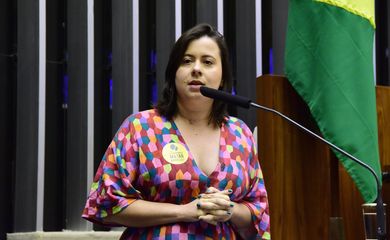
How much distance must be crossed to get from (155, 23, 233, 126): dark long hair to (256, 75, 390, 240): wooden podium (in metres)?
0.66

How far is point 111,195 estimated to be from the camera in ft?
5.28

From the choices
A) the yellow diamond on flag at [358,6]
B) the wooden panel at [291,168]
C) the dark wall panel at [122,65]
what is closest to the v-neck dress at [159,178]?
the wooden panel at [291,168]

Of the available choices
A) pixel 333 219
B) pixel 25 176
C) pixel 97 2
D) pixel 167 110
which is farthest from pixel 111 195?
pixel 97 2

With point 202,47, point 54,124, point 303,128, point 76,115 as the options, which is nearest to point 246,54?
point 76,115

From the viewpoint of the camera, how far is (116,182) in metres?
1.63

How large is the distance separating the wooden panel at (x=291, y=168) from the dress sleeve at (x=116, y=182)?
864 mm

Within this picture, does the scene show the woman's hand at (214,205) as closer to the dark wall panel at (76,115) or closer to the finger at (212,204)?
the finger at (212,204)

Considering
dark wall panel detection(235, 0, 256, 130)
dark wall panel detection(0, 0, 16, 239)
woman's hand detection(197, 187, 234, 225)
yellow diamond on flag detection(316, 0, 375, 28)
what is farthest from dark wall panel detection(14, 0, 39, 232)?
woman's hand detection(197, 187, 234, 225)

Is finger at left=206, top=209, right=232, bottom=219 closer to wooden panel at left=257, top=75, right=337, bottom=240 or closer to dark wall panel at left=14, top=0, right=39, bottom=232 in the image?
wooden panel at left=257, top=75, right=337, bottom=240

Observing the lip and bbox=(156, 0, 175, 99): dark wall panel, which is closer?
the lip

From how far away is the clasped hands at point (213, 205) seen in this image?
1.57m

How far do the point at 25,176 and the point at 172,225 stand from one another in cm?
168

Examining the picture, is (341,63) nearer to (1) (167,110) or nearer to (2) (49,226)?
(1) (167,110)

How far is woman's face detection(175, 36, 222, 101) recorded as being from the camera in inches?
67.1
